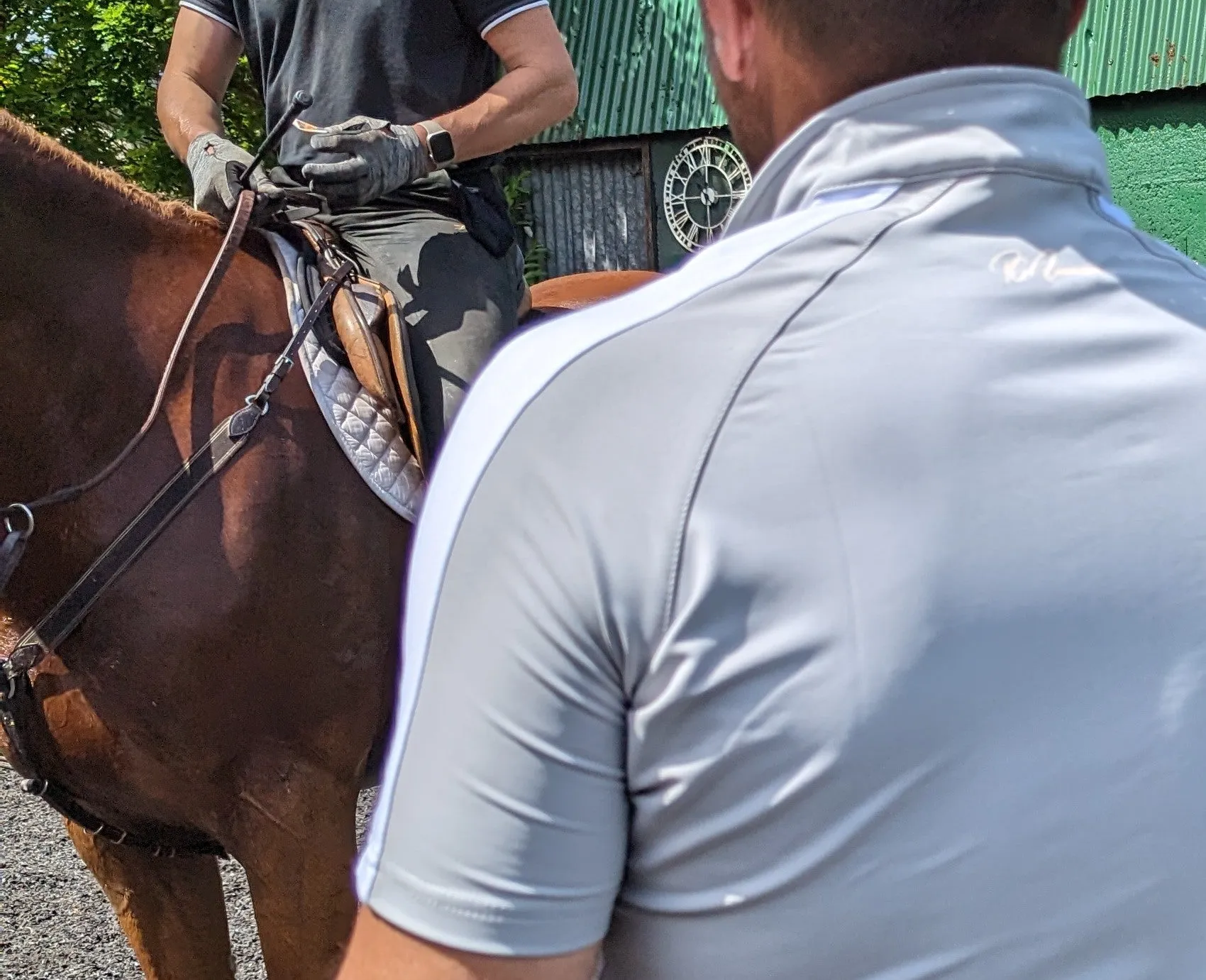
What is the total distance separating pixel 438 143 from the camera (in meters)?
2.33

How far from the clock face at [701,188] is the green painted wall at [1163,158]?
8.44 feet

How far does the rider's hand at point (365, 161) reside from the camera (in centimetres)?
220

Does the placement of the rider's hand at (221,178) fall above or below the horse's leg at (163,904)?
above

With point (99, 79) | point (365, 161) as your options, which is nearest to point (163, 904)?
point (365, 161)

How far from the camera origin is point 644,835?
742 millimetres

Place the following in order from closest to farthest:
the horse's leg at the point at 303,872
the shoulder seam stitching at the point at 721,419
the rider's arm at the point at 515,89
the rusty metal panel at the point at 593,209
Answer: the shoulder seam stitching at the point at 721,419 → the horse's leg at the point at 303,872 → the rider's arm at the point at 515,89 → the rusty metal panel at the point at 593,209

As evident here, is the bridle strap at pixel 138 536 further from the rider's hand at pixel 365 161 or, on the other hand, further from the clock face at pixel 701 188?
the clock face at pixel 701 188

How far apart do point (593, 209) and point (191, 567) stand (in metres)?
7.93

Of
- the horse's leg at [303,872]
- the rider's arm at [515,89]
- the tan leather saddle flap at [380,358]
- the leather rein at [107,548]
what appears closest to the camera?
the leather rein at [107,548]

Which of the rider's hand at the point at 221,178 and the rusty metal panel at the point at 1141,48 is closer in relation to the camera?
the rider's hand at the point at 221,178

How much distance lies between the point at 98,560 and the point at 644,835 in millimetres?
1477

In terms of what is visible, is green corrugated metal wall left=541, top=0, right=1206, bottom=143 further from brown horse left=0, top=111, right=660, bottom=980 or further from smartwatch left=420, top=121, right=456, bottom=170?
brown horse left=0, top=111, right=660, bottom=980

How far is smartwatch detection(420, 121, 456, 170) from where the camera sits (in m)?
2.32

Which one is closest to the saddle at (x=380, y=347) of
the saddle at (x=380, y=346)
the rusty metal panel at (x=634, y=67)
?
the saddle at (x=380, y=346)
